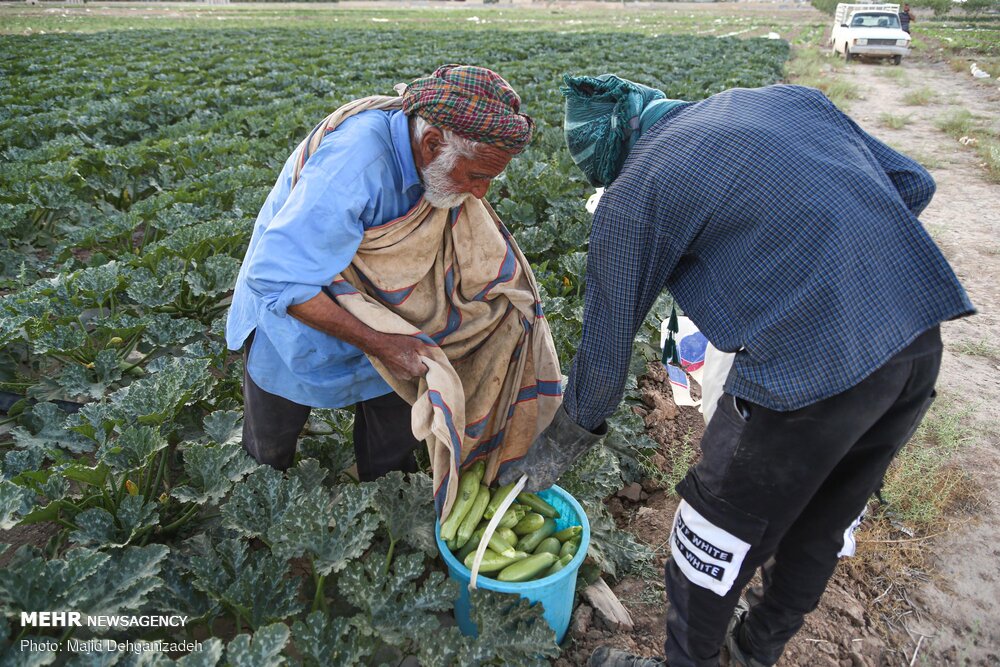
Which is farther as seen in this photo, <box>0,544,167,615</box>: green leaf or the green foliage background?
the green foliage background

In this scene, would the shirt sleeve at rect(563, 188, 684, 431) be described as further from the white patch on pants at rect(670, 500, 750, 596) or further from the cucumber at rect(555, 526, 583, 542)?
the cucumber at rect(555, 526, 583, 542)

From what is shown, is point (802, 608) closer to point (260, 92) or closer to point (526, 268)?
point (526, 268)

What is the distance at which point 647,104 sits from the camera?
1.98 m

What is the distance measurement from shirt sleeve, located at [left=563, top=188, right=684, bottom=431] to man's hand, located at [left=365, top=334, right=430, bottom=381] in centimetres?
51

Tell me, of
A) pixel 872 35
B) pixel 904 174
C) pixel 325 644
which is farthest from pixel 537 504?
pixel 872 35

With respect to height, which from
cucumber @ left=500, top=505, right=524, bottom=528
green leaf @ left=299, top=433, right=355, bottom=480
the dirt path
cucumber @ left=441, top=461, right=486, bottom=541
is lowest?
the dirt path

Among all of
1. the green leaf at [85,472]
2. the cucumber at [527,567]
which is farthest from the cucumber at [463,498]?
the green leaf at [85,472]

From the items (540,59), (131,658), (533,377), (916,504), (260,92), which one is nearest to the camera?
(131,658)

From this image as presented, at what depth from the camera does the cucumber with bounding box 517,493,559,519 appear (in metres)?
2.49

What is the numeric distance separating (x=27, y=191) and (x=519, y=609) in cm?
568

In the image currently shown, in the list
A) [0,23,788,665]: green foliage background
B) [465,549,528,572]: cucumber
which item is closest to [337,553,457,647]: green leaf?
[0,23,788,665]: green foliage background

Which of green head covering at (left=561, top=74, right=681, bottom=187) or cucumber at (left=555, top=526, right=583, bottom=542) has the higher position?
green head covering at (left=561, top=74, right=681, bottom=187)

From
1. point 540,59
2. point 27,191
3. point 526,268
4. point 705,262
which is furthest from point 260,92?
point 705,262

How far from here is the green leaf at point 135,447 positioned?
2490mm
